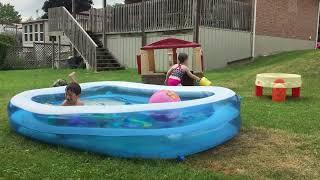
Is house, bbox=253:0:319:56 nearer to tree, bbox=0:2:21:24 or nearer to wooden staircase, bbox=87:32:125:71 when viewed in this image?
wooden staircase, bbox=87:32:125:71

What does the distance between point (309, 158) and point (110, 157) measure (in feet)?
7.99

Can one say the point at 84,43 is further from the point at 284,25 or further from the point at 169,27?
the point at 284,25

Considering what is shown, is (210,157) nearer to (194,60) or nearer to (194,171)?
(194,171)

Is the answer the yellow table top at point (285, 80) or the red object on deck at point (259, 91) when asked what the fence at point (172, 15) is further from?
the yellow table top at point (285, 80)

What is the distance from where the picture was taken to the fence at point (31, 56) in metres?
28.7

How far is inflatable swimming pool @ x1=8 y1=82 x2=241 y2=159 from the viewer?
18.4 feet

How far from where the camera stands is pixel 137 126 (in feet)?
18.4

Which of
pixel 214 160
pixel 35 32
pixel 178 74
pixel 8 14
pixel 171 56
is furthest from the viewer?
pixel 8 14

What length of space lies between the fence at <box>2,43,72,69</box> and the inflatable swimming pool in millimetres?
22343

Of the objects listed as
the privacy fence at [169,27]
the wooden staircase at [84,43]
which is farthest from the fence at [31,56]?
the privacy fence at [169,27]

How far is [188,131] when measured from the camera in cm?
571

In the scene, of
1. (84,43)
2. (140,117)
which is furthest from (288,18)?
(140,117)

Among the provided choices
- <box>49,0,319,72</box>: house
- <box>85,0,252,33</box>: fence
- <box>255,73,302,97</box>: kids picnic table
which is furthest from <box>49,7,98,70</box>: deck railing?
<box>255,73,302,97</box>: kids picnic table

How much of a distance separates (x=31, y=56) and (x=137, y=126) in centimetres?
2575
